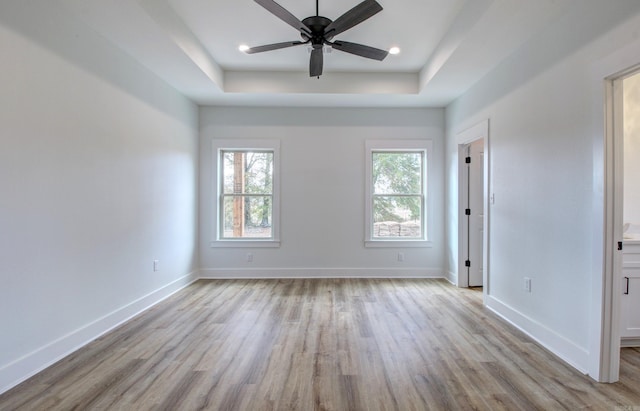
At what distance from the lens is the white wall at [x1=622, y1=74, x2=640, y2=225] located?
270 cm

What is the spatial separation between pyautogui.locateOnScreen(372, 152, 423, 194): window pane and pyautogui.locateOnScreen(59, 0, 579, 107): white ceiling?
83 centimetres

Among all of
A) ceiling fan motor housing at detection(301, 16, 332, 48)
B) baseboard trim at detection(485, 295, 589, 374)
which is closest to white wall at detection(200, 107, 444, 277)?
baseboard trim at detection(485, 295, 589, 374)

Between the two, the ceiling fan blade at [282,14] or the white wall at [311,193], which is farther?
the white wall at [311,193]

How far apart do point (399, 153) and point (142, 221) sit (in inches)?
153

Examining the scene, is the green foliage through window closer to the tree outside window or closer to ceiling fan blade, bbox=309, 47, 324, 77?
the tree outside window

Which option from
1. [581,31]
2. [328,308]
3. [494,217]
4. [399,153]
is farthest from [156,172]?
[581,31]

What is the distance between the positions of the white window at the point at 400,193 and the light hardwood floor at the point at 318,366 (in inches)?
64.4

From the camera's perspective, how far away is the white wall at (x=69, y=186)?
198cm

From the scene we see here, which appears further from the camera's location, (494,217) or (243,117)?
(243,117)

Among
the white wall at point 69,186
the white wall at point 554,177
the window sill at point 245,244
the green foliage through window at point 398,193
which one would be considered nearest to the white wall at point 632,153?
the white wall at point 554,177

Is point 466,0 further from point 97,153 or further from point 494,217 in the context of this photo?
point 97,153

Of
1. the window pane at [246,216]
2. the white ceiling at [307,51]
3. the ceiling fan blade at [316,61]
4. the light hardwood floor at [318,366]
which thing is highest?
the white ceiling at [307,51]

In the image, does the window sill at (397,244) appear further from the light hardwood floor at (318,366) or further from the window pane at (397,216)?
the light hardwood floor at (318,366)

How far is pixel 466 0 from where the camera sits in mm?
2660
